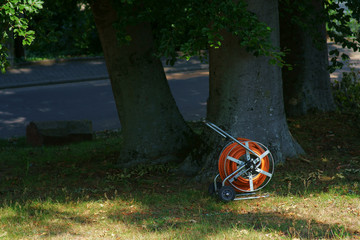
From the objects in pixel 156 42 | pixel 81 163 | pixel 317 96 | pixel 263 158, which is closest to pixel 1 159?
pixel 81 163

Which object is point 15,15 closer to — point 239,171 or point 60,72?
point 239,171

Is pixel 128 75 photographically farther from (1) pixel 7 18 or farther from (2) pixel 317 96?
(2) pixel 317 96

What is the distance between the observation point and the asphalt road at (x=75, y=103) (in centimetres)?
1405

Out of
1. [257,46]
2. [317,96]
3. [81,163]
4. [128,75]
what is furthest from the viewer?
[317,96]

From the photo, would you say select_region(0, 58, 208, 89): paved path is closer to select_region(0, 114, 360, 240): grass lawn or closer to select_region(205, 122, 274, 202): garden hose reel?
select_region(0, 114, 360, 240): grass lawn

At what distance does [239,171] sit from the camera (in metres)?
6.43

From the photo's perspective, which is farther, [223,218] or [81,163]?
[81,163]

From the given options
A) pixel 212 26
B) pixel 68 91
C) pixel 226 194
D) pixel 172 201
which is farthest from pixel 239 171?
pixel 68 91

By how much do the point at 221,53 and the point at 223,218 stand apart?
276 centimetres

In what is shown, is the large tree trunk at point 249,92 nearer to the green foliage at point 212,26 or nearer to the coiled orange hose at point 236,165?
the green foliage at point 212,26

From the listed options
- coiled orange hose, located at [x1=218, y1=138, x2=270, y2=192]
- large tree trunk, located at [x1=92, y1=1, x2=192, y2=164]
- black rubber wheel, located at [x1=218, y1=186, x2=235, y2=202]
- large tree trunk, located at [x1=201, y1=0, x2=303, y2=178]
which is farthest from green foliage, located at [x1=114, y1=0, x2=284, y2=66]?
black rubber wheel, located at [x1=218, y1=186, x2=235, y2=202]

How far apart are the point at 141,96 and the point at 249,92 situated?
6.48 feet

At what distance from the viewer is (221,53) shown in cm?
755

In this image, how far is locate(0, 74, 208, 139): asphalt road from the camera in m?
14.0
